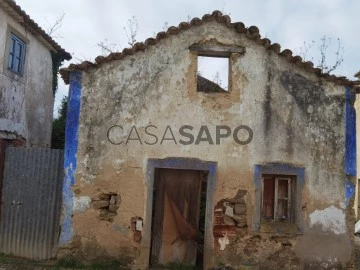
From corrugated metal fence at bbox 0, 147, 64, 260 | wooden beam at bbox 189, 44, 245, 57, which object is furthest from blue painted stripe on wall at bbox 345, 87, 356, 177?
corrugated metal fence at bbox 0, 147, 64, 260

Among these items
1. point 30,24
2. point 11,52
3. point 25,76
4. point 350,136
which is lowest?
point 350,136

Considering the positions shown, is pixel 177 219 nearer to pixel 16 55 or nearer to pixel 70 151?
pixel 70 151

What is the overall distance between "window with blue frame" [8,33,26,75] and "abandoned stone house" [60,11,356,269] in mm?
3304

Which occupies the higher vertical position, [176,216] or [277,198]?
[277,198]

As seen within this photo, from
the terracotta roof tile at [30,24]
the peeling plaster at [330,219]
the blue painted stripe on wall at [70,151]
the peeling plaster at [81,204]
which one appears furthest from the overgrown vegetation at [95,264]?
the terracotta roof tile at [30,24]

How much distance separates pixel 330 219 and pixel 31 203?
5771mm

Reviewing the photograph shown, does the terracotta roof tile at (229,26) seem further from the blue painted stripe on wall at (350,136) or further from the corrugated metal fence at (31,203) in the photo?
the corrugated metal fence at (31,203)

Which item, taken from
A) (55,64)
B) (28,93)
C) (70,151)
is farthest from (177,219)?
(55,64)

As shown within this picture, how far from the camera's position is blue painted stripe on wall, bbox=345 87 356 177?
Result: 25.9 feet

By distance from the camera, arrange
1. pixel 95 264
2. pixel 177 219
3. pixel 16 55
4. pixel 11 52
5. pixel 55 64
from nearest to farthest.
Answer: pixel 95 264
pixel 177 219
pixel 11 52
pixel 16 55
pixel 55 64

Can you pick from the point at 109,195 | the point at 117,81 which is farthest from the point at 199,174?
the point at 117,81

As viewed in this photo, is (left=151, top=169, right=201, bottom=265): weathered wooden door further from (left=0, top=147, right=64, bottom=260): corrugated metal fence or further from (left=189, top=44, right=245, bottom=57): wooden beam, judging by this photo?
(left=189, top=44, right=245, bottom=57): wooden beam

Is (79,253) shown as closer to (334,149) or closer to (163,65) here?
(163,65)

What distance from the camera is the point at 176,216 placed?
8344 mm
